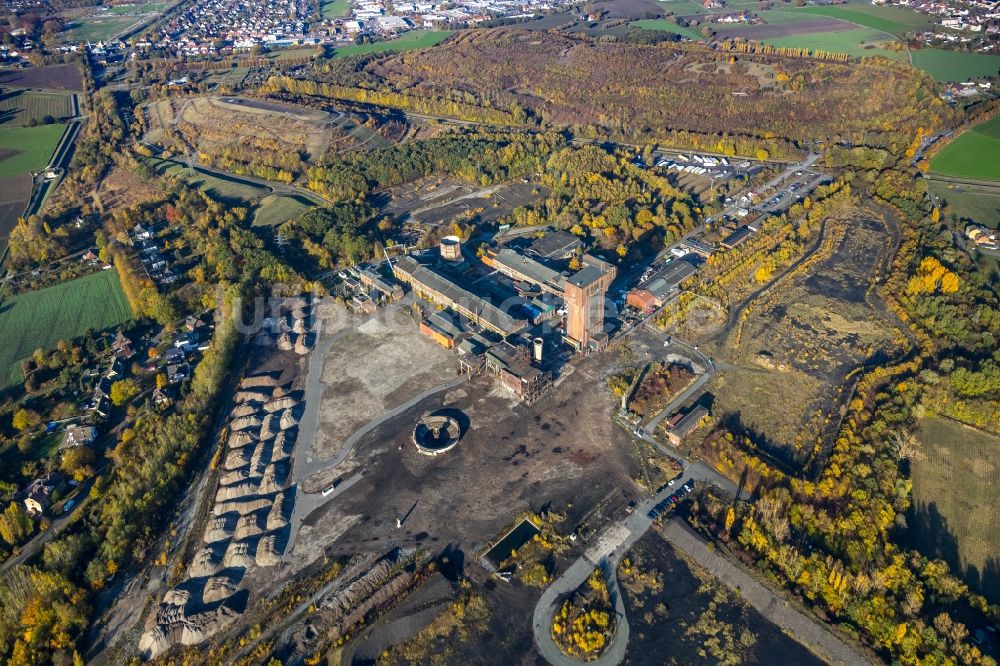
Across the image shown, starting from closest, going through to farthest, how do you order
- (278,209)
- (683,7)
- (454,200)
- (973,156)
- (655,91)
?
(278,209) → (454,200) → (973,156) → (655,91) → (683,7)

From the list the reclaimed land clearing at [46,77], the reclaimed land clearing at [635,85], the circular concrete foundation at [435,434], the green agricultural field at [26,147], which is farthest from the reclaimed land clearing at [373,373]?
the reclaimed land clearing at [46,77]

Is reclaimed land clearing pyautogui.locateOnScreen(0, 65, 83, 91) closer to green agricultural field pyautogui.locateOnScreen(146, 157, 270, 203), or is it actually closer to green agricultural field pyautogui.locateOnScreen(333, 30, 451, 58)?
green agricultural field pyautogui.locateOnScreen(146, 157, 270, 203)

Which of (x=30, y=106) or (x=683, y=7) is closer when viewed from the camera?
(x=30, y=106)

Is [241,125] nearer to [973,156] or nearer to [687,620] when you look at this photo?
[687,620]

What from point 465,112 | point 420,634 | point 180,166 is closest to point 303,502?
point 420,634

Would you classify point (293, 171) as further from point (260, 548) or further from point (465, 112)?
point (260, 548)

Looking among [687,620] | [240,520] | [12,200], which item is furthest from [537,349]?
[12,200]

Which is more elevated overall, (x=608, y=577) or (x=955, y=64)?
(x=955, y=64)
